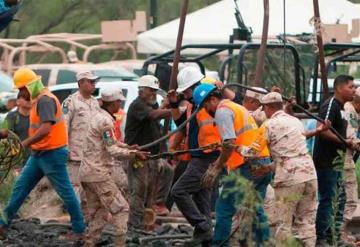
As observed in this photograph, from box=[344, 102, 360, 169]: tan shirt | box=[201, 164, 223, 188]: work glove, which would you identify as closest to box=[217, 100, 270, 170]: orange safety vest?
box=[201, 164, 223, 188]: work glove

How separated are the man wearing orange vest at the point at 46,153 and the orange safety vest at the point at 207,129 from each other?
1.46 metres

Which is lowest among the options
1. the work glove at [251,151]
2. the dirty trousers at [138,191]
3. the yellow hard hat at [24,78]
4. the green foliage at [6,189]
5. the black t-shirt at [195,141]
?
the dirty trousers at [138,191]

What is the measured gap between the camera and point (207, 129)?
1509cm

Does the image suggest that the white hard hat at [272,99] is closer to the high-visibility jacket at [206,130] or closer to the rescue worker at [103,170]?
the high-visibility jacket at [206,130]

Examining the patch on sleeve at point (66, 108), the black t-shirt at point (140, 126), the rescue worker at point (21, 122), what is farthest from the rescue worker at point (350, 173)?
the rescue worker at point (21, 122)

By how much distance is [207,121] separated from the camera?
15.1 m

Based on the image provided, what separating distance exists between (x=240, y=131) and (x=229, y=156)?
0.92 ft

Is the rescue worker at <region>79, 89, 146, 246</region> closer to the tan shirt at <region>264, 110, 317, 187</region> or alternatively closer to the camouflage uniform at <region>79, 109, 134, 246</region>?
the camouflage uniform at <region>79, 109, 134, 246</region>

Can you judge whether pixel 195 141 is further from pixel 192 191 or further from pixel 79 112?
pixel 79 112

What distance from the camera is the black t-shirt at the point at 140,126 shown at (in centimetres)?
1656

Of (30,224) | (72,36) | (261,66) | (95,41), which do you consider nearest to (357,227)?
(261,66)

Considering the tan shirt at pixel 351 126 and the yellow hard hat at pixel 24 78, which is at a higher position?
the yellow hard hat at pixel 24 78

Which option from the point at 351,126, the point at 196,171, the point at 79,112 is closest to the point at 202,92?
the point at 196,171

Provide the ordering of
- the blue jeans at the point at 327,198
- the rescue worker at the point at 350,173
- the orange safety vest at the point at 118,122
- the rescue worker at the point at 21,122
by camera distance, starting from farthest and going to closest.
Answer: the rescue worker at the point at 21,122 < the orange safety vest at the point at 118,122 < the rescue worker at the point at 350,173 < the blue jeans at the point at 327,198
